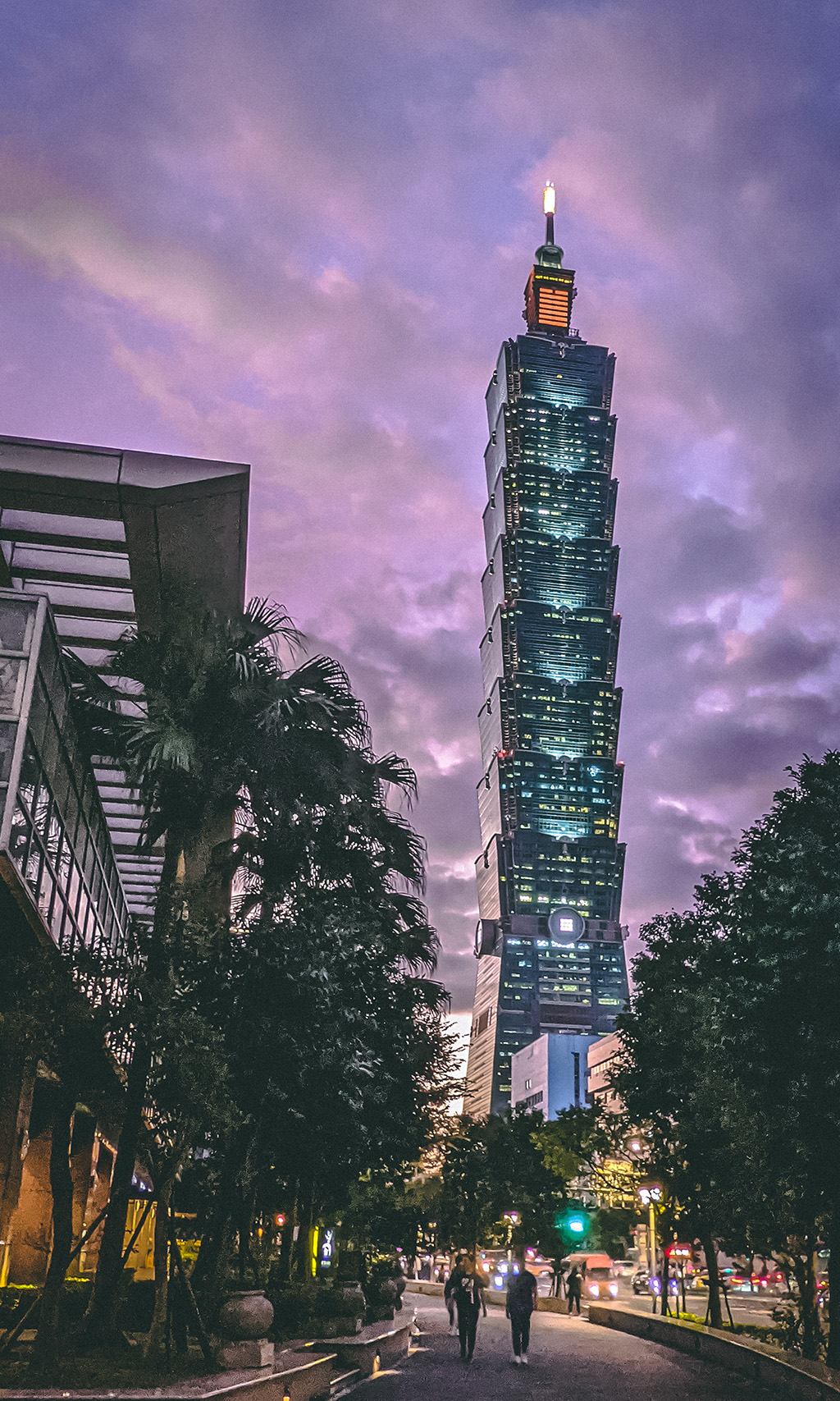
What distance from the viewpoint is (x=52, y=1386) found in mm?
12125

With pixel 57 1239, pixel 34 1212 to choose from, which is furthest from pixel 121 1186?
pixel 34 1212

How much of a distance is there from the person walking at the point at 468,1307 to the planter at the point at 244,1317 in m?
7.74

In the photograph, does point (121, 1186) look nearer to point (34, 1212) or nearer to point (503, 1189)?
point (34, 1212)

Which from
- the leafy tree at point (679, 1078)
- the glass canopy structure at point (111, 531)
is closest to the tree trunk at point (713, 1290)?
the leafy tree at point (679, 1078)

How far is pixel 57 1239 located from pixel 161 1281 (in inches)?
57.8

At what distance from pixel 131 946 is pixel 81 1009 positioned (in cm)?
179

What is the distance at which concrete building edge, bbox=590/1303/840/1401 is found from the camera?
16.1 m

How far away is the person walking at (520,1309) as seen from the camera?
21250 millimetres

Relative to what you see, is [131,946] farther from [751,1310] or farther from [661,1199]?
[751,1310]

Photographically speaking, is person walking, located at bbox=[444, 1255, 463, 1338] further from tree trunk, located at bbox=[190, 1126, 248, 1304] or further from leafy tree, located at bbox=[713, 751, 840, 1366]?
leafy tree, located at bbox=[713, 751, 840, 1366]

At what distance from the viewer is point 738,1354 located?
2047 centimetres

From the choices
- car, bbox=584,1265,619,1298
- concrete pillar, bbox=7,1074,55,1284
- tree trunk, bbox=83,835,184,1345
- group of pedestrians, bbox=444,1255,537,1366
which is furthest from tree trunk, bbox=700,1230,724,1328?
car, bbox=584,1265,619,1298

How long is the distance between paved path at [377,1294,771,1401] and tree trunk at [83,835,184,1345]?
12.1 ft

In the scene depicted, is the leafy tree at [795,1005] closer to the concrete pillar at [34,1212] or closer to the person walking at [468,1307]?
the person walking at [468,1307]
